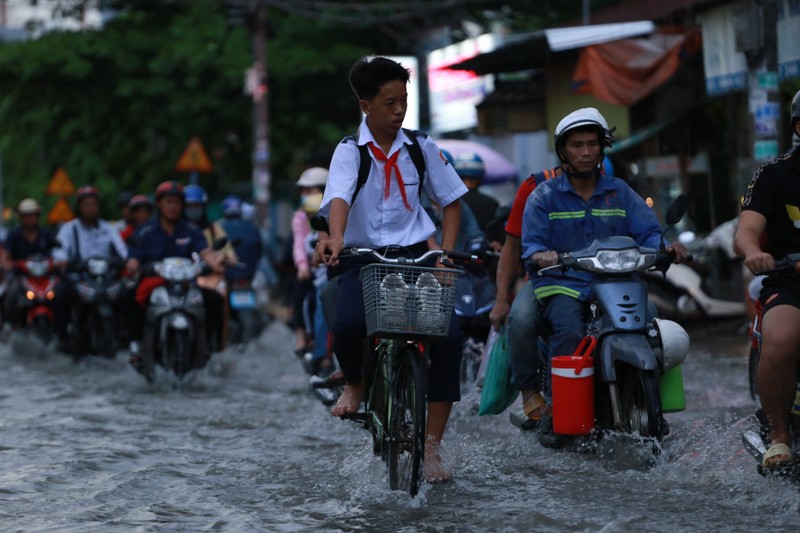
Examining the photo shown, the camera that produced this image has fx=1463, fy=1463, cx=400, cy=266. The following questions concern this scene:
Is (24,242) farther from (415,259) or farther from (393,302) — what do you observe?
(393,302)

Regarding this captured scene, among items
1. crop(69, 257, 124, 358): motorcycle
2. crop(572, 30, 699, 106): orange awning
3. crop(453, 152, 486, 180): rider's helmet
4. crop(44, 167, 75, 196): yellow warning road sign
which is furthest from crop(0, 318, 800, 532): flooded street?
crop(44, 167, 75, 196): yellow warning road sign

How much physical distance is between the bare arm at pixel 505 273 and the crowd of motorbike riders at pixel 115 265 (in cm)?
419

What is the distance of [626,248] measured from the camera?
21.5 feet

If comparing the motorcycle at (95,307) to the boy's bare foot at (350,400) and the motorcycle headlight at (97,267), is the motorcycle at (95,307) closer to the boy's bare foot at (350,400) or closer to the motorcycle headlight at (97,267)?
the motorcycle headlight at (97,267)

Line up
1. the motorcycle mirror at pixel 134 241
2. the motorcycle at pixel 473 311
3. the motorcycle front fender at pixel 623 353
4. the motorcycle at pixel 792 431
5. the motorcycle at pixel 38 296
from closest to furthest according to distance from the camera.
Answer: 1. the motorcycle at pixel 792 431
2. the motorcycle front fender at pixel 623 353
3. the motorcycle at pixel 473 311
4. the motorcycle mirror at pixel 134 241
5. the motorcycle at pixel 38 296

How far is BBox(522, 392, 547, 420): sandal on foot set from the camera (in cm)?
726

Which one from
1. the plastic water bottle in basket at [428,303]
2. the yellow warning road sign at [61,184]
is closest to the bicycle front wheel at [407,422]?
the plastic water bottle in basket at [428,303]

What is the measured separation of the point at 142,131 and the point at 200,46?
3246 millimetres

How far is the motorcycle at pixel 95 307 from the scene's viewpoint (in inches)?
559

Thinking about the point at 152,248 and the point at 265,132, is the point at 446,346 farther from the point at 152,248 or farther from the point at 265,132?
the point at 265,132

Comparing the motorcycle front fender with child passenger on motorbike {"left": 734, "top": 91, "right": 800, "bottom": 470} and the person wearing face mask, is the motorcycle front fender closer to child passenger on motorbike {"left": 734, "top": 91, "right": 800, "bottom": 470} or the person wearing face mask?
child passenger on motorbike {"left": 734, "top": 91, "right": 800, "bottom": 470}

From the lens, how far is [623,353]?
252 inches

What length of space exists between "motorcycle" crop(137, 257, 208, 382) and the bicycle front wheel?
563cm

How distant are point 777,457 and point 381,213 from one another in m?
2.00
